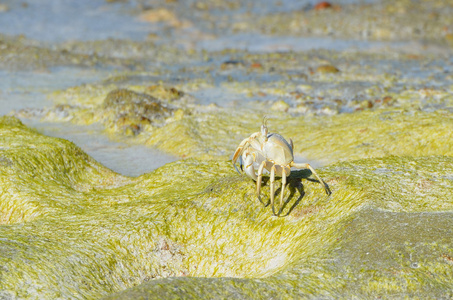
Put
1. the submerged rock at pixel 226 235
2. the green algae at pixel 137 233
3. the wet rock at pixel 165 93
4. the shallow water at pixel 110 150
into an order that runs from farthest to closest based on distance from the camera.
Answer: the wet rock at pixel 165 93 → the shallow water at pixel 110 150 → the green algae at pixel 137 233 → the submerged rock at pixel 226 235

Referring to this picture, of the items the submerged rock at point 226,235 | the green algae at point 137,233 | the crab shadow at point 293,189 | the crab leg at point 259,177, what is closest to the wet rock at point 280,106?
the submerged rock at point 226,235

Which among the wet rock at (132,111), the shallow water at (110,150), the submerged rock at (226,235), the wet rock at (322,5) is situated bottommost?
the shallow water at (110,150)

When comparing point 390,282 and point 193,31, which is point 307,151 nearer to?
point 390,282

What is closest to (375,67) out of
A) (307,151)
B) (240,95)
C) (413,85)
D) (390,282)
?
(413,85)

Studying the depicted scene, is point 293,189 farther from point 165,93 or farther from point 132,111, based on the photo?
point 165,93

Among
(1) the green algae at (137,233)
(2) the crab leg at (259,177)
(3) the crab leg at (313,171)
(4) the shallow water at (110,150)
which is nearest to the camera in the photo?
(1) the green algae at (137,233)

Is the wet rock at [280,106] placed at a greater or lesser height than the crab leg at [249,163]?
lesser

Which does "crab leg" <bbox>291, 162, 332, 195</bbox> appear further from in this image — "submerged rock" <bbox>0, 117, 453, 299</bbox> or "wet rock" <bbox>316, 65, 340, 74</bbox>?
"wet rock" <bbox>316, 65, 340, 74</bbox>

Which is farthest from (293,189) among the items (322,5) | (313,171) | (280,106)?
(322,5)

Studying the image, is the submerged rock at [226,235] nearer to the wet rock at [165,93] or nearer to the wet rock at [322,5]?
the wet rock at [165,93]
